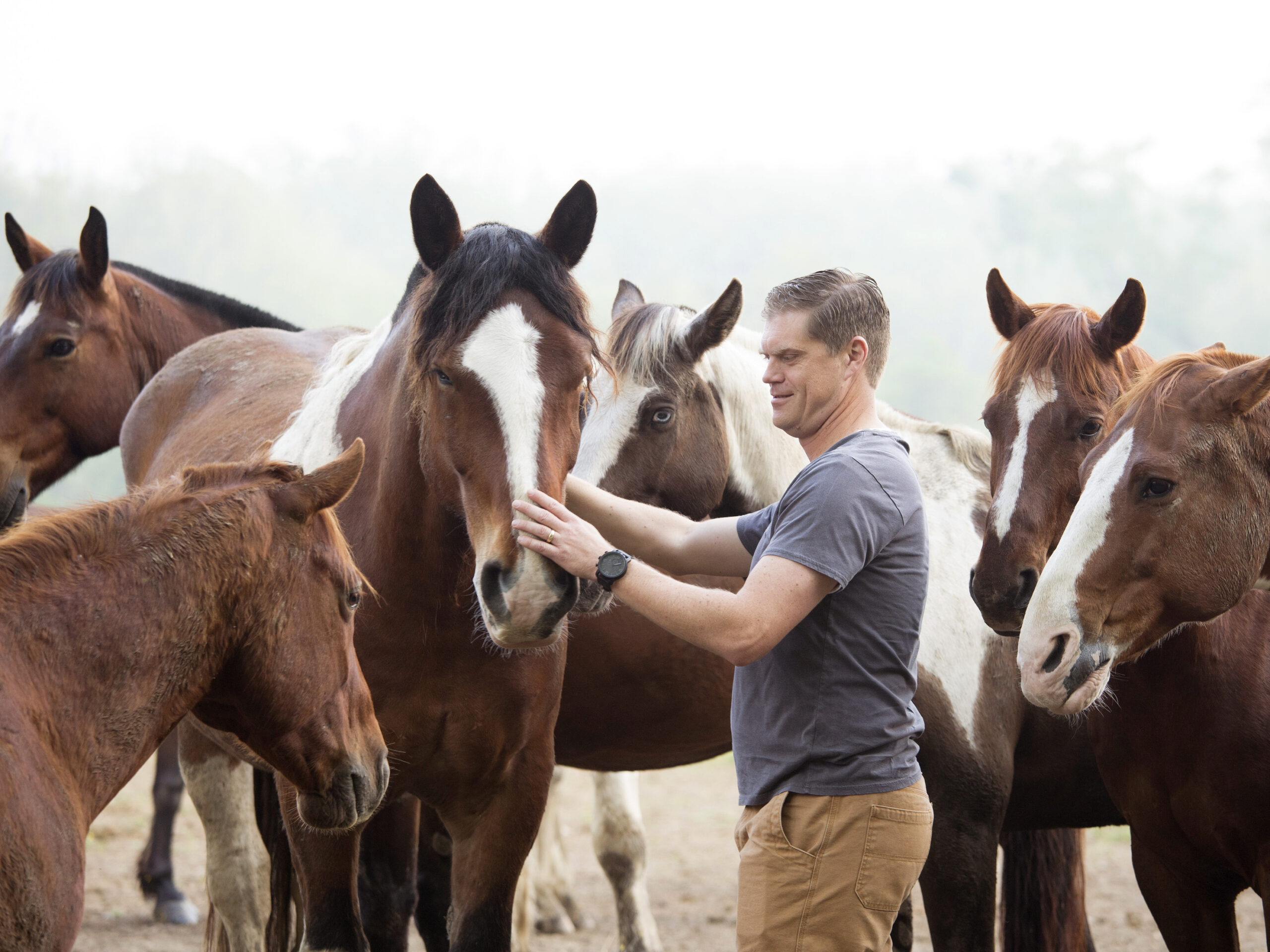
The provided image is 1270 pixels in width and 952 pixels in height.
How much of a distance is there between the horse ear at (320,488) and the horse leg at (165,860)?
4.61 m

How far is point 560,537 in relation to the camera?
2.17 meters

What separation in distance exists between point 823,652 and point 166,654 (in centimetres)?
129

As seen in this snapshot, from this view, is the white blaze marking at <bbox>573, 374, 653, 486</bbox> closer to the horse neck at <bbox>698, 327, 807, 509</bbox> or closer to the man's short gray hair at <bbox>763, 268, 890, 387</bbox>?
the horse neck at <bbox>698, 327, 807, 509</bbox>

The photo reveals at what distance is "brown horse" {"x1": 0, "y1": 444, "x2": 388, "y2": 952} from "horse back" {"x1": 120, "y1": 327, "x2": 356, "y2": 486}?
160 cm

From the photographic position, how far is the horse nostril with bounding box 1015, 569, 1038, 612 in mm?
3070

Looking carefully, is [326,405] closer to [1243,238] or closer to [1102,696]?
[1102,696]

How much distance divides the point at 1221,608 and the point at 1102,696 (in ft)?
1.94

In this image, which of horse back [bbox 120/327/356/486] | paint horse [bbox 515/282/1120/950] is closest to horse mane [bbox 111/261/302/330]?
horse back [bbox 120/327/356/486]

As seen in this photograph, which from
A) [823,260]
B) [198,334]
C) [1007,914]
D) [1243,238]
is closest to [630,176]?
[823,260]

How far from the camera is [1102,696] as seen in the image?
3.06m

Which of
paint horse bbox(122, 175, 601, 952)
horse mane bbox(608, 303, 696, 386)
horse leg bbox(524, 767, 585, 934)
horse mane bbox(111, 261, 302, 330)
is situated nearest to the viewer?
paint horse bbox(122, 175, 601, 952)

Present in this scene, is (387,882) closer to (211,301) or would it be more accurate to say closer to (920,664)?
(920,664)

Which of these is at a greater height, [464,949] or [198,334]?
[198,334]

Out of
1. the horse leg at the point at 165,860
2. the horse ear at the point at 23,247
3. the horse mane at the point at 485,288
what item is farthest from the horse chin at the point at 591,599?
the horse leg at the point at 165,860
